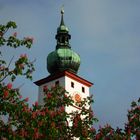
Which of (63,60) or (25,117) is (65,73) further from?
(25,117)

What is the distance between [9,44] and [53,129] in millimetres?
3445

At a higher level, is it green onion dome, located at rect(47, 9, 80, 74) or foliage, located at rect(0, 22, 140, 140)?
green onion dome, located at rect(47, 9, 80, 74)

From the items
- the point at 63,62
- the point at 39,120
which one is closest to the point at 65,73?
the point at 63,62

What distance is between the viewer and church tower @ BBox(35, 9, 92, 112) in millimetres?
60031

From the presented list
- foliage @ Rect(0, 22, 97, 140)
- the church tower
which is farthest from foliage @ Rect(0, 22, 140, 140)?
the church tower

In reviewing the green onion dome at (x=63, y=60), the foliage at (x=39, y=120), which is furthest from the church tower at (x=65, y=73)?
the foliage at (x=39, y=120)

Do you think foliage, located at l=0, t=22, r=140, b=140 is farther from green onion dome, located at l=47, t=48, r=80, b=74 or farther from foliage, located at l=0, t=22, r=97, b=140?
green onion dome, located at l=47, t=48, r=80, b=74

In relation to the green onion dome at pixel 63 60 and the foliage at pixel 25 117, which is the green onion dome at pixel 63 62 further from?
the foliage at pixel 25 117

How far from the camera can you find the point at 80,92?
199 feet

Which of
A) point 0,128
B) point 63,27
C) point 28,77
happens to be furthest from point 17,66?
point 63,27

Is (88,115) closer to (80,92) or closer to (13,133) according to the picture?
(13,133)

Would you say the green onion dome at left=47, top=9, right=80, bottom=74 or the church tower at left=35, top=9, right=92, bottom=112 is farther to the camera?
the green onion dome at left=47, top=9, right=80, bottom=74

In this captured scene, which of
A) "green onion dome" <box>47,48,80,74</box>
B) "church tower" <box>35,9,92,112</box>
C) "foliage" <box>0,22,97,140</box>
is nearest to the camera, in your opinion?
"foliage" <box>0,22,97,140</box>

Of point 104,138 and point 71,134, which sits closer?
point 104,138
